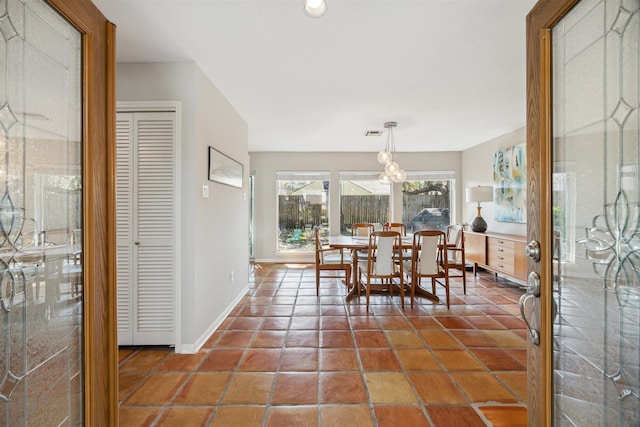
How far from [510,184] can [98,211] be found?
5373 millimetres

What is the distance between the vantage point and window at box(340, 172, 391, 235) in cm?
652

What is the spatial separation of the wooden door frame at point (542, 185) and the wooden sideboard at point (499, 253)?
3.34 m

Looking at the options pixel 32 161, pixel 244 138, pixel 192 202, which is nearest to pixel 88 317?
pixel 32 161

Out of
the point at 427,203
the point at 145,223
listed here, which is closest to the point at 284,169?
the point at 427,203

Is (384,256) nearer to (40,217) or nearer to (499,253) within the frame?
(499,253)

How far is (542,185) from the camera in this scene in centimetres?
105

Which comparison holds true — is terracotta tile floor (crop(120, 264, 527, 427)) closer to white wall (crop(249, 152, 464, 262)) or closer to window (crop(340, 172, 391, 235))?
white wall (crop(249, 152, 464, 262))

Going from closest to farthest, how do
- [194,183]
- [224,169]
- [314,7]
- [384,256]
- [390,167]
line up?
[314,7] < [194,183] < [224,169] < [384,256] < [390,167]

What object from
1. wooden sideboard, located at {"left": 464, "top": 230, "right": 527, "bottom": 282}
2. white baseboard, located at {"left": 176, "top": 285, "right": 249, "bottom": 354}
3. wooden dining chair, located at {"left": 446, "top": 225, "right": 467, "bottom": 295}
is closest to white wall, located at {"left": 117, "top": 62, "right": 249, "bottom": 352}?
white baseboard, located at {"left": 176, "top": 285, "right": 249, "bottom": 354}

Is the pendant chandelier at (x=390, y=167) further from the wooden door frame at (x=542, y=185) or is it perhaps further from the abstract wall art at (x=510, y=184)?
the wooden door frame at (x=542, y=185)

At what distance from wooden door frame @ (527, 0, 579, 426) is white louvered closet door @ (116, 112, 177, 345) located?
245cm

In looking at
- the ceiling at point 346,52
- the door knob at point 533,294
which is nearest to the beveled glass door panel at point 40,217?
the ceiling at point 346,52

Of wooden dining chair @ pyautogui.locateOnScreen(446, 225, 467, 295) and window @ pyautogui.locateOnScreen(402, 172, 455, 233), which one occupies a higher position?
window @ pyautogui.locateOnScreen(402, 172, 455, 233)

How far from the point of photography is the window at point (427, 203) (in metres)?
6.55
